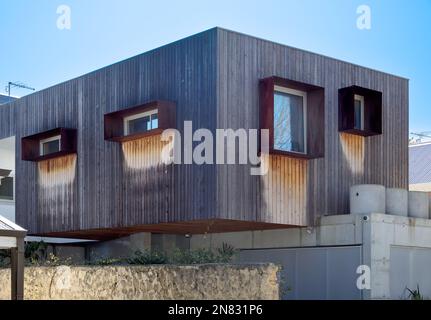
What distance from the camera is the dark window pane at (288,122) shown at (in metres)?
19.9

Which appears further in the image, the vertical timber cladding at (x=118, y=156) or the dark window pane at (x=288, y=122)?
the dark window pane at (x=288, y=122)

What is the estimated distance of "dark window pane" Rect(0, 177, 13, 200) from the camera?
2921 centimetres

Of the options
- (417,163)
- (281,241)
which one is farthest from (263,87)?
(417,163)

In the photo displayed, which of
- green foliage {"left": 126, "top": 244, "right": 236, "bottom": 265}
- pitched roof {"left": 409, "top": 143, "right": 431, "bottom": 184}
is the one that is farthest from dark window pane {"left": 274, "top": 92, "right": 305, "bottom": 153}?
pitched roof {"left": 409, "top": 143, "right": 431, "bottom": 184}

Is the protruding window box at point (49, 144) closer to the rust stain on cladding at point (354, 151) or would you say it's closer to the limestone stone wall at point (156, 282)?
the limestone stone wall at point (156, 282)

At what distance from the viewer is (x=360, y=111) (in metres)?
21.8

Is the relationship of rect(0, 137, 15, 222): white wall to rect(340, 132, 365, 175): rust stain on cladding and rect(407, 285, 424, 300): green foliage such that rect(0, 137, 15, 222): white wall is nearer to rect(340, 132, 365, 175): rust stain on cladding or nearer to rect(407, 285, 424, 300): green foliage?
Answer: rect(340, 132, 365, 175): rust stain on cladding

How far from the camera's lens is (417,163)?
35469mm

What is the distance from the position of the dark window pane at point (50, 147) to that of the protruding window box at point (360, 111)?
28.8 ft

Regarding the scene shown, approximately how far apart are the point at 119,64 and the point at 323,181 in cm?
639

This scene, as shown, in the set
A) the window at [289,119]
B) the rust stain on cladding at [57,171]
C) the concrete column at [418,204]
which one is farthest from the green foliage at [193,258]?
the rust stain on cladding at [57,171]

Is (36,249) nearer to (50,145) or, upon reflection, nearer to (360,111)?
(50,145)

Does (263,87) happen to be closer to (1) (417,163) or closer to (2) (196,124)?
(2) (196,124)

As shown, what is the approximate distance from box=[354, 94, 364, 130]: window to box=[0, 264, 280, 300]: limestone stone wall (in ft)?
28.1
